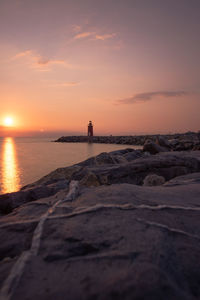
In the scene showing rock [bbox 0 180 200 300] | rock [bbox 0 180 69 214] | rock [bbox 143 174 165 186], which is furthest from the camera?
rock [bbox 143 174 165 186]

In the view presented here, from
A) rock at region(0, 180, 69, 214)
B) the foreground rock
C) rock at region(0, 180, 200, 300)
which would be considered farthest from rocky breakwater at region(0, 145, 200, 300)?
the foreground rock

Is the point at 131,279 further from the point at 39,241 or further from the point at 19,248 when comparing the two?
the point at 19,248

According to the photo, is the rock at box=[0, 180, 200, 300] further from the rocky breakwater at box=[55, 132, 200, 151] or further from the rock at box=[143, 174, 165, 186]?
the rocky breakwater at box=[55, 132, 200, 151]

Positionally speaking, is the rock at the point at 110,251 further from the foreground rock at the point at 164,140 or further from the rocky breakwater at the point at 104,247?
the foreground rock at the point at 164,140

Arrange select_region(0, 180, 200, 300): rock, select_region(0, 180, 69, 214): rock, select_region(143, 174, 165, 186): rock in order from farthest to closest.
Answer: select_region(143, 174, 165, 186): rock, select_region(0, 180, 69, 214): rock, select_region(0, 180, 200, 300): rock

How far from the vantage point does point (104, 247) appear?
1.14 meters

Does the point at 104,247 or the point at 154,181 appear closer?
the point at 104,247

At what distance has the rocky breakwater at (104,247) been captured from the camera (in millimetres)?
851

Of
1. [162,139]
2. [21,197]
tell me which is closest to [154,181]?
[21,197]

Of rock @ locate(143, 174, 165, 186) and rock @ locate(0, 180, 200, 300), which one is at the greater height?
rock @ locate(0, 180, 200, 300)

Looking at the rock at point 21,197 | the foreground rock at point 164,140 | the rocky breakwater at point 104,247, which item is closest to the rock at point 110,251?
the rocky breakwater at point 104,247

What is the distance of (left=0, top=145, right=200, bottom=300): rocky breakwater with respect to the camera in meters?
0.85

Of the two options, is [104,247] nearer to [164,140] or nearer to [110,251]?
[110,251]

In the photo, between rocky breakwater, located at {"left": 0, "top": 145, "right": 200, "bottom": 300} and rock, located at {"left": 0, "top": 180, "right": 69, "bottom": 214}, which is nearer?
rocky breakwater, located at {"left": 0, "top": 145, "right": 200, "bottom": 300}
